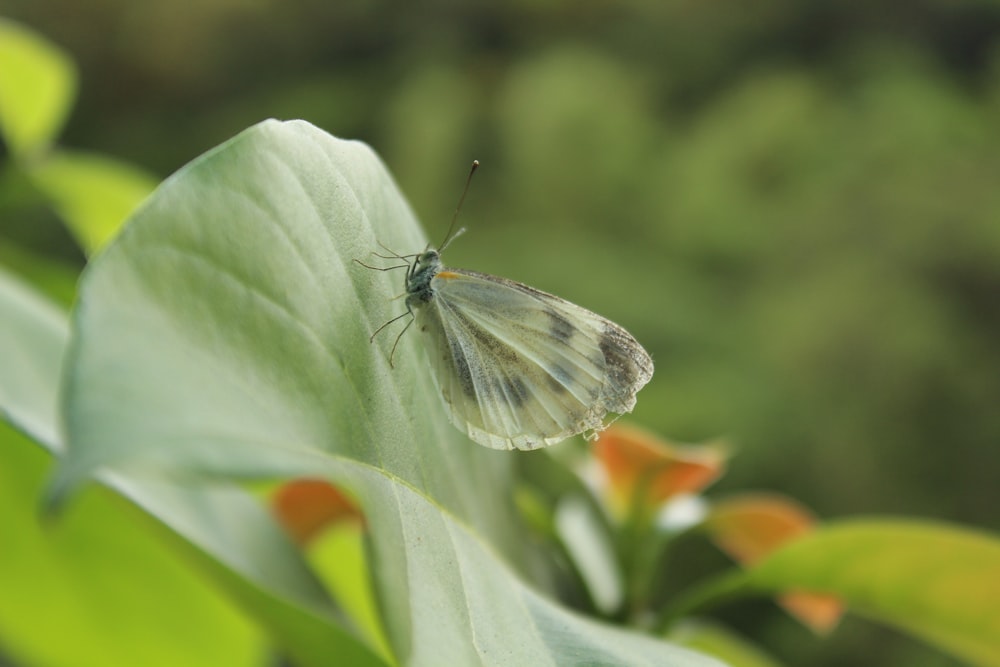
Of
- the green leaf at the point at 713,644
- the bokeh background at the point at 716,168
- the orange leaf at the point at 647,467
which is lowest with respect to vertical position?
the green leaf at the point at 713,644

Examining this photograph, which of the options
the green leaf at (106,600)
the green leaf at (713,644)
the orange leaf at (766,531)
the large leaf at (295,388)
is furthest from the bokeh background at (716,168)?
the large leaf at (295,388)

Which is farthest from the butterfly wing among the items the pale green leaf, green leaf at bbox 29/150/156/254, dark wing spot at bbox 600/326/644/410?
green leaf at bbox 29/150/156/254

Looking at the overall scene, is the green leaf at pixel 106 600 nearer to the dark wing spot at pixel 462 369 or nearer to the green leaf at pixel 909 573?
the dark wing spot at pixel 462 369

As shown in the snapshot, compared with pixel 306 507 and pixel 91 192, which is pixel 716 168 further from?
pixel 306 507

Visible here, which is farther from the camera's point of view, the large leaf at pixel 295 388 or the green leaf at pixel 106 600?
the green leaf at pixel 106 600

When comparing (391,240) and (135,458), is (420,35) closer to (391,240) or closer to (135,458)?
(391,240)

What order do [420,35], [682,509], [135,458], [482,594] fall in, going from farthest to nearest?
[420,35]
[682,509]
[482,594]
[135,458]

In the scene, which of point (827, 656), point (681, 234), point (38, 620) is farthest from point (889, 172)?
point (38, 620)
